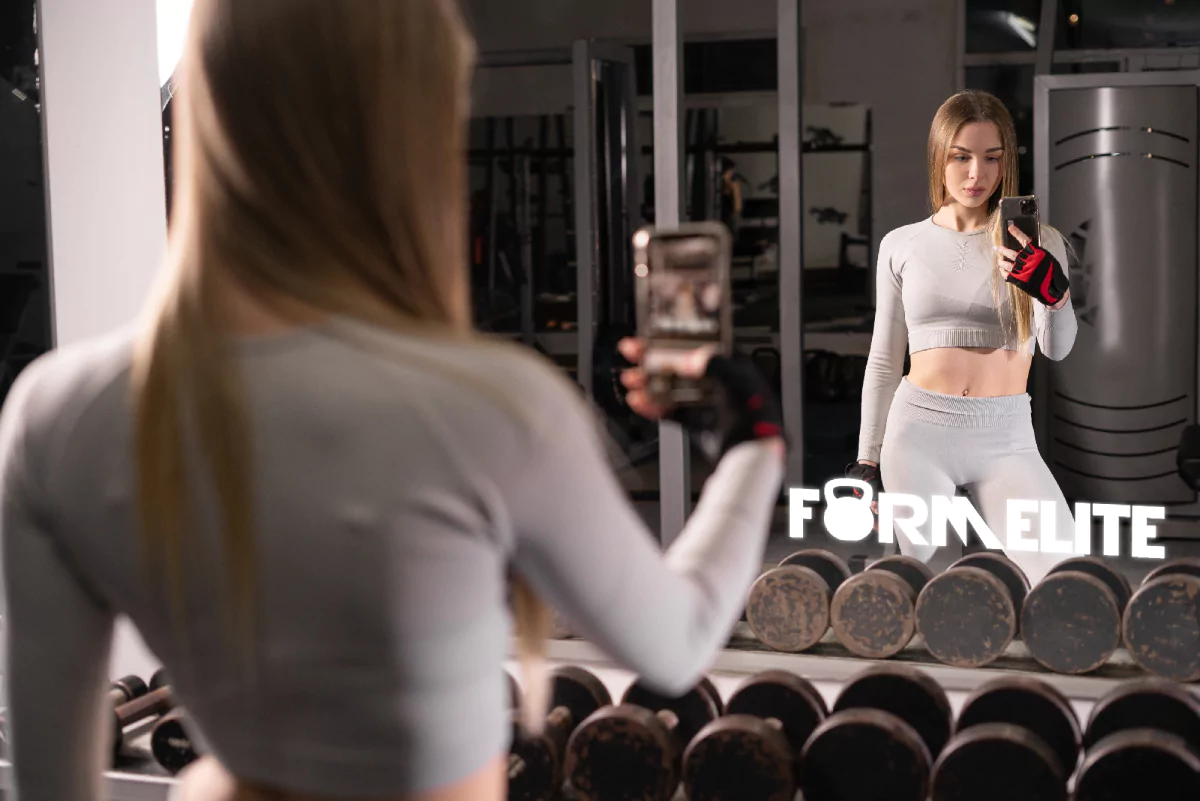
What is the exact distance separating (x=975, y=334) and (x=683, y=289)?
1996 millimetres

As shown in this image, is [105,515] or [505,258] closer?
[105,515]

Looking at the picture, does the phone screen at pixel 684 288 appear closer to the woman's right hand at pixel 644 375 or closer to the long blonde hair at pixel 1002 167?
the woman's right hand at pixel 644 375

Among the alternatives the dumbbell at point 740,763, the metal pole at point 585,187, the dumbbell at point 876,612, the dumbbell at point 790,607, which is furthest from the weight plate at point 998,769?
the metal pole at point 585,187

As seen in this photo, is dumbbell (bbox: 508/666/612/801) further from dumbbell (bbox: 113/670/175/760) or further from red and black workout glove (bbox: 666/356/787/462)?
red and black workout glove (bbox: 666/356/787/462)

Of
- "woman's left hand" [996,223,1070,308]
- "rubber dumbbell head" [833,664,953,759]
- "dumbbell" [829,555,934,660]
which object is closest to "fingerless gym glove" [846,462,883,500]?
"dumbbell" [829,555,934,660]

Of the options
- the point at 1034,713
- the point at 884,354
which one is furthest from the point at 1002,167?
the point at 1034,713

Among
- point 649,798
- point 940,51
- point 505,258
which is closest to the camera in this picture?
point 649,798

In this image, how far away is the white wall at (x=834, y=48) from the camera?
202 inches

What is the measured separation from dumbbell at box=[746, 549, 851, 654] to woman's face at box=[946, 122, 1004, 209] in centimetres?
107

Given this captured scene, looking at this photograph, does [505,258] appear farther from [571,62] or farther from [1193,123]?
[1193,123]

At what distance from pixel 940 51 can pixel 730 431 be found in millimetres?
4476

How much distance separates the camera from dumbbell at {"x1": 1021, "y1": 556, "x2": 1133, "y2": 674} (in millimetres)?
2859

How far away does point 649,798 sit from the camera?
2.22 metres

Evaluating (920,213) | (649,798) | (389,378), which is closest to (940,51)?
(920,213)
